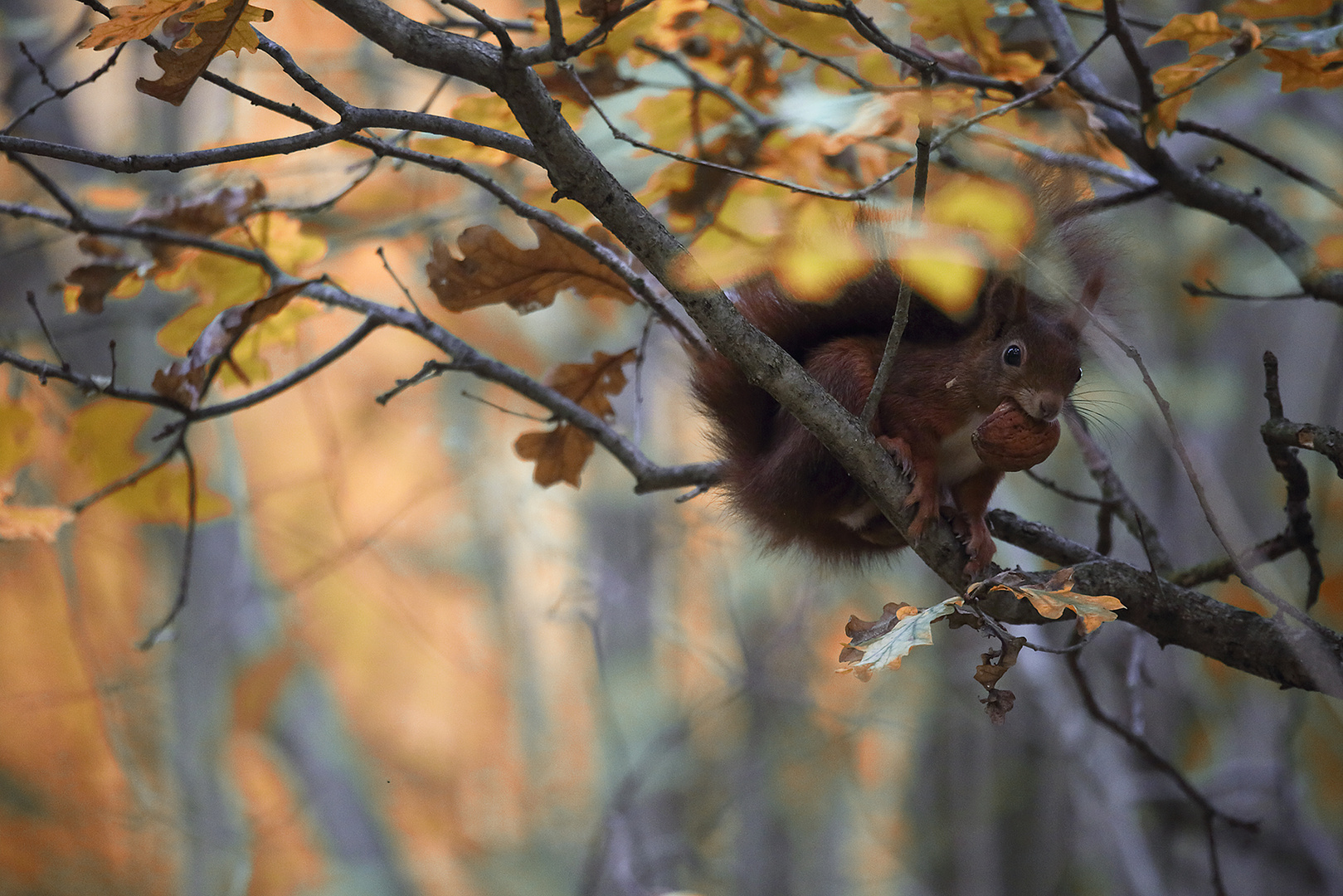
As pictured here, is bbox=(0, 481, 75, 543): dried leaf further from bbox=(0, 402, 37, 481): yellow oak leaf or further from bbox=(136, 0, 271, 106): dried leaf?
Result: bbox=(136, 0, 271, 106): dried leaf

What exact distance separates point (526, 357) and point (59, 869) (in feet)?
12.9

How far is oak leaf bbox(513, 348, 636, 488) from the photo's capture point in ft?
7.70

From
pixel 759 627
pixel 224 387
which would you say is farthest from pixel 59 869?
pixel 224 387

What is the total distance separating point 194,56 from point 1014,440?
1241mm

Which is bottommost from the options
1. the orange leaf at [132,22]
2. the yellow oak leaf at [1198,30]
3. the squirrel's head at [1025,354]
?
the squirrel's head at [1025,354]

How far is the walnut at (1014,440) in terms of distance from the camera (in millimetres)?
1601

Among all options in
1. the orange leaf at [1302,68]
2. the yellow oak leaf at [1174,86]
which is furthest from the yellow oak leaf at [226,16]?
the orange leaf at [1302,68]

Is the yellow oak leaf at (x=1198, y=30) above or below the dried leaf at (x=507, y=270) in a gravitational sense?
above

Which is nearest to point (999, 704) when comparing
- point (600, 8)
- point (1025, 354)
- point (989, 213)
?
point (1025, 354)

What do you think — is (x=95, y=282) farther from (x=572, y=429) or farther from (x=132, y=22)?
(x=132, y=22)

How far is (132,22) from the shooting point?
125 cm

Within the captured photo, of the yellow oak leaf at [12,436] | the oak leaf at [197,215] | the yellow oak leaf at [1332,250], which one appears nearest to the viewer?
the oak leaf at [197,215]

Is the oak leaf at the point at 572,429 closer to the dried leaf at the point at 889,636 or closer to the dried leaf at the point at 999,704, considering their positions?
the dried leaf at the point at 889,636

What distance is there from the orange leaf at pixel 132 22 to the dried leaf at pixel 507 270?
26.7 inches
